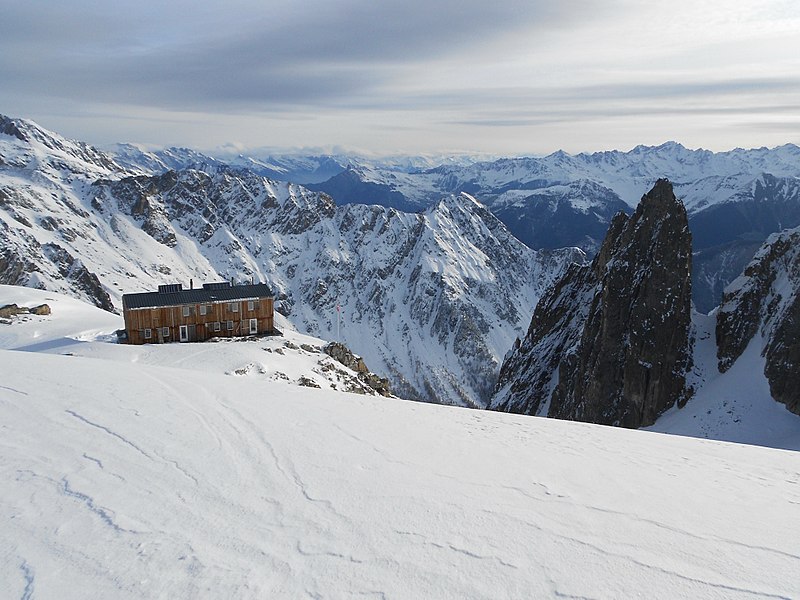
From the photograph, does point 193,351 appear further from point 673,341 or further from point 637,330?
point 673,341

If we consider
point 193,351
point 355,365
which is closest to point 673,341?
point 355,365

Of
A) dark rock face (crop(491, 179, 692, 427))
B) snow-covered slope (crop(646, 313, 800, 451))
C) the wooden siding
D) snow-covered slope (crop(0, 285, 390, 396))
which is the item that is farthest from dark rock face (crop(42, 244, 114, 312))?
snow-covered slope (crop(646, 313, 800, 451))

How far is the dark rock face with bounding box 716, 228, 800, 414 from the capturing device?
4316cm

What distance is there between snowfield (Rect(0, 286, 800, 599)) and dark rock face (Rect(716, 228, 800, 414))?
36.8 m

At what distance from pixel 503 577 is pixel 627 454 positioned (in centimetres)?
781

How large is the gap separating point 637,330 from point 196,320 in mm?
43296

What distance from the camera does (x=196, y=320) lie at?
42562mm

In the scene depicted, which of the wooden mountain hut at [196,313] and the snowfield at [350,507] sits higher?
the snowfield at [350,507]

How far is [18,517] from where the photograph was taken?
264 inches

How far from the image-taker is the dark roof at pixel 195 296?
1572 inches

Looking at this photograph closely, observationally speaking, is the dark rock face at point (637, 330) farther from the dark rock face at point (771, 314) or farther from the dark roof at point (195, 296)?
the dark roof at point (195, 296)

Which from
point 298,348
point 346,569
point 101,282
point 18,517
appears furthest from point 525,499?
point 101,282

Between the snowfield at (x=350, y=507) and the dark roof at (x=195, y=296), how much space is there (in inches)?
1107

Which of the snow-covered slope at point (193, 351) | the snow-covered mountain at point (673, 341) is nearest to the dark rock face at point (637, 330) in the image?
the snow-covered mountain at point (673, 341)
